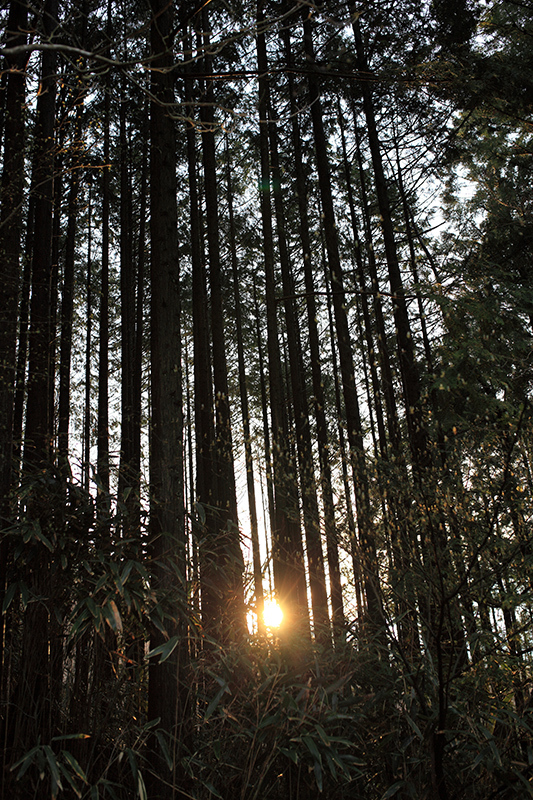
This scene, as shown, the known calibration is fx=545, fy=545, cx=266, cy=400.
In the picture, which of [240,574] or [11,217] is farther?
[11,217]

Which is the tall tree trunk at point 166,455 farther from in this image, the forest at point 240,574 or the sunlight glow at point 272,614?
the sunlight glow at point 272,614

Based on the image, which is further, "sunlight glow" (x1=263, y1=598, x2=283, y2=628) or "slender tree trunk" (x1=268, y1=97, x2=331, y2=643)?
"slender tree trunk" (x1=268, y1=97, x2=331, y2=643)

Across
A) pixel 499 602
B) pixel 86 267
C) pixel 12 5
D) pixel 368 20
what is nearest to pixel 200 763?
pixel 499 602

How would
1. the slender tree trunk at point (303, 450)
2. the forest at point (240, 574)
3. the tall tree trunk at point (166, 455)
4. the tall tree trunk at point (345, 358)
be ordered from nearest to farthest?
1. the forest at point (240, 574)
2. the tall tree trunk at point (166, 455)
3. the tall tree trunk at point (345, 358)
4. the slender tree trunk at point (303, 450)

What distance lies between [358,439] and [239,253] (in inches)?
394

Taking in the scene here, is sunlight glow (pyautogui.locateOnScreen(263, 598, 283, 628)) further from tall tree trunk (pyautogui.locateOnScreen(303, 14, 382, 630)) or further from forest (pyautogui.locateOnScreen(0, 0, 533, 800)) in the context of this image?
tall tree trunk (pyautogui.locateOnScreen(303, 14, 382, 630))

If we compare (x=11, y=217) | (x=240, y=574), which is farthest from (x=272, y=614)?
(x=11, y=217)

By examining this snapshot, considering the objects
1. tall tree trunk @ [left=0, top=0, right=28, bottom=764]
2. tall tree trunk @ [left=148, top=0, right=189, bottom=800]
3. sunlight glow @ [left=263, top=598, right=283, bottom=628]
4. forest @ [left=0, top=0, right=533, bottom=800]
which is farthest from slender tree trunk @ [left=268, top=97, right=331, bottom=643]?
tall tree trunk @ [left=0, top=0, right=28, bottom=764]

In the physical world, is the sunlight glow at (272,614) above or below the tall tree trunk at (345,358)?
below

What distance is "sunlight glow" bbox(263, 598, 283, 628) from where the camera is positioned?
12.3 feet

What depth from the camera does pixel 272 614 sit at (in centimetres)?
386

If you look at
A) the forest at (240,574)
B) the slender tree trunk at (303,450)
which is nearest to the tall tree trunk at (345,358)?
the forest at (240,574)

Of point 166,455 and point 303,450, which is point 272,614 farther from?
point 303,450

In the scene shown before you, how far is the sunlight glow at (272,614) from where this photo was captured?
3.76 metres
